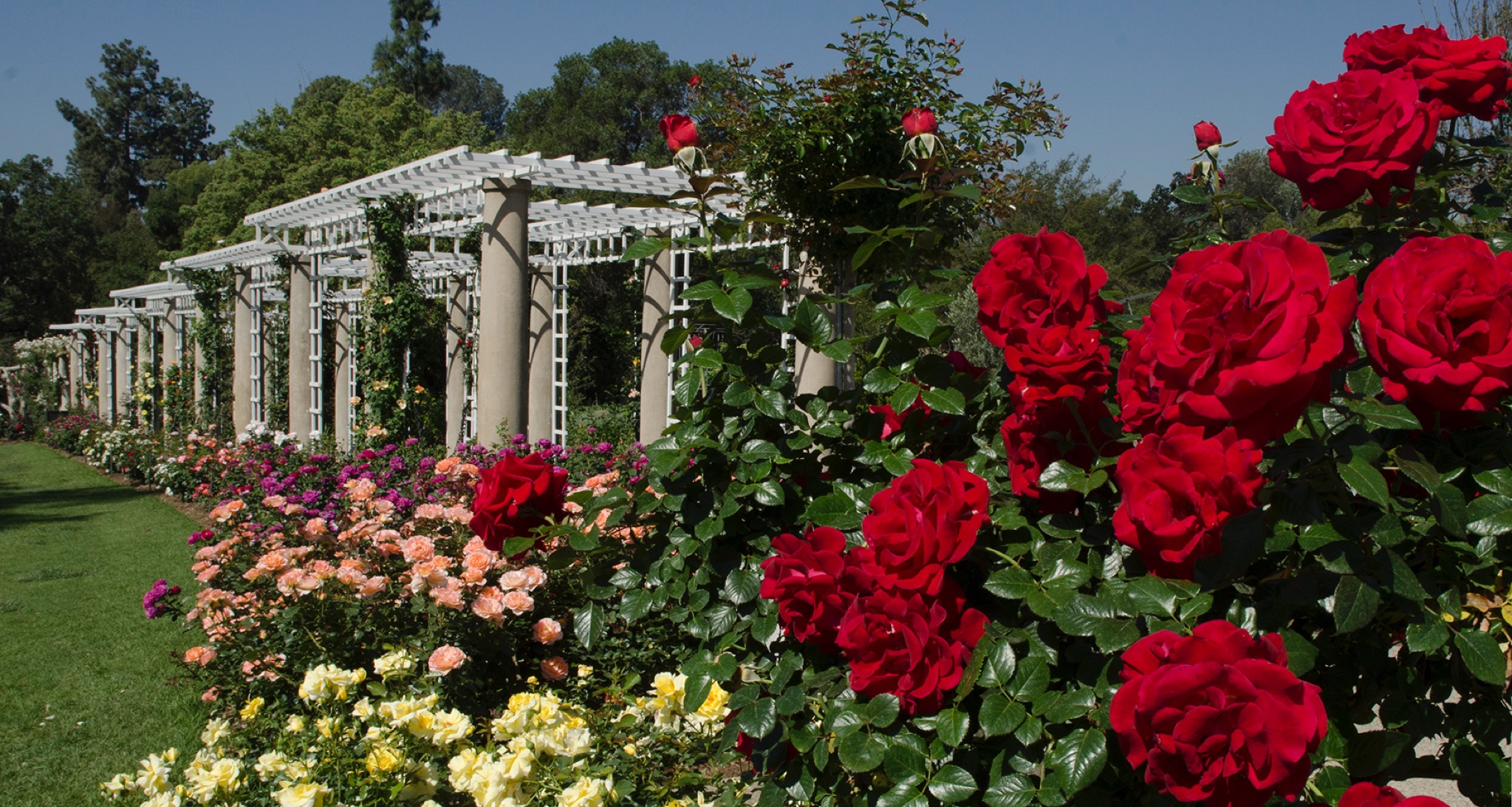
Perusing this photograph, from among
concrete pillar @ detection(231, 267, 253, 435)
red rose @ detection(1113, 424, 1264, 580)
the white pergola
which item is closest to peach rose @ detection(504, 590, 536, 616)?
red rose @ detection(1113, 424, 1264, 580)

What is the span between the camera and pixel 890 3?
5734 mm

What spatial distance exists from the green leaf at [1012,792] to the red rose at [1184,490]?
344 millimetres

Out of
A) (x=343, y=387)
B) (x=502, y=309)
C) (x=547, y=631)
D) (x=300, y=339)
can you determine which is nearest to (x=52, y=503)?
(x=300, y=339)

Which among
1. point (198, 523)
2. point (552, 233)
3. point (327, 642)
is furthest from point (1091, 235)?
point (327, 642)

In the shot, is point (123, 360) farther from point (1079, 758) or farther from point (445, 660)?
point (1079, 758)

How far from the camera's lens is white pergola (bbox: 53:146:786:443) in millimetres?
7387

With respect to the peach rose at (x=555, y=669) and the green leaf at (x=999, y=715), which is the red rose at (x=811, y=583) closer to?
the green leaf at (x=999, y=715)

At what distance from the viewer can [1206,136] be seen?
1846 mm

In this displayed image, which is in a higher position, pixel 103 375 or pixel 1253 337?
pixel 1253 337

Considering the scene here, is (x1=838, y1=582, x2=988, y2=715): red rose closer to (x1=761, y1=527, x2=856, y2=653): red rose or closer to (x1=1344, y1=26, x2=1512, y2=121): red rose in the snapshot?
(x1=761, y1=527, x2=856, y2=653): red rose

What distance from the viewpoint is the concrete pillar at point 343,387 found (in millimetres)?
10758

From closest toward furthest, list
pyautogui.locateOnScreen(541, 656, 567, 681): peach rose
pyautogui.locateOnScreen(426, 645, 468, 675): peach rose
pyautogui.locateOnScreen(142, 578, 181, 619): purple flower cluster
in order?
Answer: 1. pyautogui.locateOnScreen(426, 645, 468, 675): peach rose
2. pyautogui.locateOnScreen(541, 656, 567, 681): peach rose
3. pyautogui.locateOnScreen(142, 578, 181, 619): purple flower cluster

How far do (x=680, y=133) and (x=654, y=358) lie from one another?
7.57 meters

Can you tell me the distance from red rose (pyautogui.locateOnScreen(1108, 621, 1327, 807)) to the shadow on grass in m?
11.5
